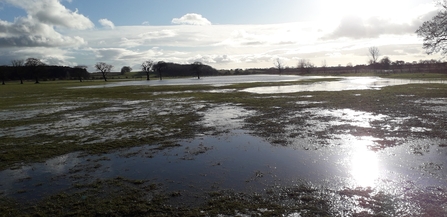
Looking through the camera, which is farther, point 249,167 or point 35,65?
point 35,65

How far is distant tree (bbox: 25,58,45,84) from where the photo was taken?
376 ft

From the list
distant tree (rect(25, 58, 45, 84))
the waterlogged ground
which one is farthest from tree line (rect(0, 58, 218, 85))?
the waterlogged ground

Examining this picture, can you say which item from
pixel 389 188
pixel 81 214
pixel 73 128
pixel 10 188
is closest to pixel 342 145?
pixel 389 188

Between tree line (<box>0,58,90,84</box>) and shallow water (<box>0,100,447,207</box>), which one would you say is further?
tree line (<box>0,58,90,84</box>)

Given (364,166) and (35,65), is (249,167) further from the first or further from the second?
(35,65)

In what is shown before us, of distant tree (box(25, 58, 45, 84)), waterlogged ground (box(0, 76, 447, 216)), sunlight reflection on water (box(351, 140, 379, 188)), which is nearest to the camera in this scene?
waterlogged ground (box(0, 76, 447, 216))

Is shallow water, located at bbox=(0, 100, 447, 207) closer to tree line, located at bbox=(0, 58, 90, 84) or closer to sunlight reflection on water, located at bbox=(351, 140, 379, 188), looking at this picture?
sunlight reflection on water, located at bbox=(351, 140, 379, 188)

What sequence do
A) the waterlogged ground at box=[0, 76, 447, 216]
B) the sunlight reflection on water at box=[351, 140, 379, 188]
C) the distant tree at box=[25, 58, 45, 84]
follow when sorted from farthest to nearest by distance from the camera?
the distant tree at box=[25, 58, 45, 84] → the sunlight reflection on water at box=[351, 140, 379, 188] → the waterlogged ground at box=[0, 76, 447, 216]

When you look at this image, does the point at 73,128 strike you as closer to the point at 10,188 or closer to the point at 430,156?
the point at 10,188

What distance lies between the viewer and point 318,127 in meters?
13.4

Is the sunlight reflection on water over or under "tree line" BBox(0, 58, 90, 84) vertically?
under

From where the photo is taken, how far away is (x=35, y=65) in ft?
398

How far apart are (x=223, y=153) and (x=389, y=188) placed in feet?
16.3

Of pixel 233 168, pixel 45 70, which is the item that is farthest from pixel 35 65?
pixel 233 168
